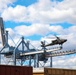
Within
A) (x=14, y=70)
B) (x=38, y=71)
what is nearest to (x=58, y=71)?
(x=38, y=71)

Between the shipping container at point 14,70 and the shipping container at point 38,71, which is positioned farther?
the shipping container at point 38,71

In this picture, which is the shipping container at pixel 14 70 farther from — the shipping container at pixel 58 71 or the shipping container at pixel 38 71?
the shipping container at pixel 58 71

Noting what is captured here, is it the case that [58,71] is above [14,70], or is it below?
below

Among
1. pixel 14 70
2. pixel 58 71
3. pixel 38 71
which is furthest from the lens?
pixel 58 71

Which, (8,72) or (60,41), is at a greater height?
(60,41)

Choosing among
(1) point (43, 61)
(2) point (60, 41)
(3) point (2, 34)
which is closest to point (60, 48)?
(2) point (60, 41)

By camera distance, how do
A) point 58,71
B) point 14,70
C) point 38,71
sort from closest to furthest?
point 14,70 < point 38,71 < point 58,71

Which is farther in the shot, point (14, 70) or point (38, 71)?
point (38, 71)

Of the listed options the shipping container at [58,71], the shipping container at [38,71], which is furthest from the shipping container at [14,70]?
the shipping container at [58,71]

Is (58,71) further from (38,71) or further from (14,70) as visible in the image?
(14,70)

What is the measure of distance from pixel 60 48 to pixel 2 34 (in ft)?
106

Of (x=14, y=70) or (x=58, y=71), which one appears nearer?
(x=14, y=70)

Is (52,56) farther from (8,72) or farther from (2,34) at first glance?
(8,72)

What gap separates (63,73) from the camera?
31047 mm
